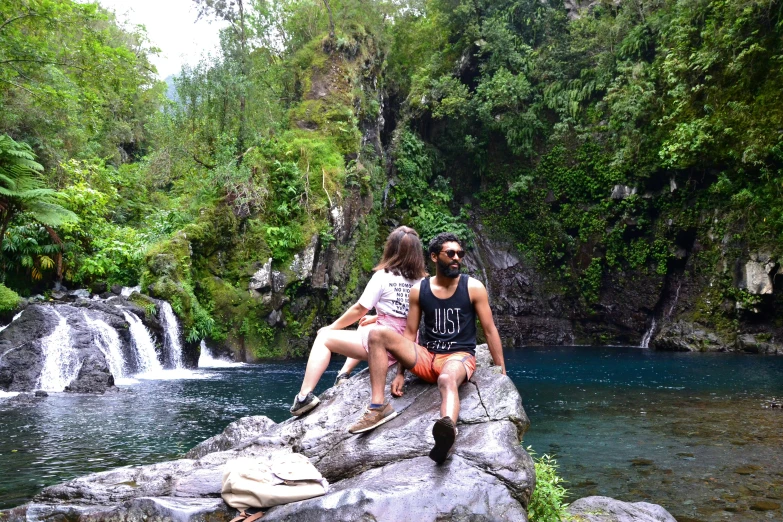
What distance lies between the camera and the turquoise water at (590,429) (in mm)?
6543

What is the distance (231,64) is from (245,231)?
666 centimetres

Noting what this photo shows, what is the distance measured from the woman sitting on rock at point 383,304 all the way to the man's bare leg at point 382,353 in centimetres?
50

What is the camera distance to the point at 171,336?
1655 centimetres

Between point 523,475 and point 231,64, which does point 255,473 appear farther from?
point 231,64

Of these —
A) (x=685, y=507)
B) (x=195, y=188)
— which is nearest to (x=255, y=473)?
(x=685, y=507)

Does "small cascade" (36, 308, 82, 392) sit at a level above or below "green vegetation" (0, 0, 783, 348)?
below

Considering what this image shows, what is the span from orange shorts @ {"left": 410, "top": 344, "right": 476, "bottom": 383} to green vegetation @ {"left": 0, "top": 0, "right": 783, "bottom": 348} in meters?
13.0

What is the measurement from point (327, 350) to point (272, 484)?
180 centimetres

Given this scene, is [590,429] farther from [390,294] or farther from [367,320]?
[390,294]

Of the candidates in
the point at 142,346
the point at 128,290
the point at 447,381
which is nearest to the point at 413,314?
the point at 447,381

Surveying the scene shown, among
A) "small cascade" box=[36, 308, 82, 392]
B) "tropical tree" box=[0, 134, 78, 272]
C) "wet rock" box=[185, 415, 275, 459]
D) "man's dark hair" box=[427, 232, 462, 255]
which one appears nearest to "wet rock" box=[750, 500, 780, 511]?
"man's dark hair" box=[427, 232, 462, 255]

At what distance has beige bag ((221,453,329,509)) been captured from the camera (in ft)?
13.0

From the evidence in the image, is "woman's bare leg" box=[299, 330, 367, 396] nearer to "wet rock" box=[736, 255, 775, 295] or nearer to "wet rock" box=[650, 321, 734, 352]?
"wet rock" box=[736, 255, 775, 295]

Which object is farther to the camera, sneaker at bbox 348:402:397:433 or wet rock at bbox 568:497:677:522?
wet rock at bbox 568:497:677:522
